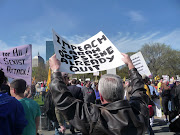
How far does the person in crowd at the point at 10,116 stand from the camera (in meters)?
1.88

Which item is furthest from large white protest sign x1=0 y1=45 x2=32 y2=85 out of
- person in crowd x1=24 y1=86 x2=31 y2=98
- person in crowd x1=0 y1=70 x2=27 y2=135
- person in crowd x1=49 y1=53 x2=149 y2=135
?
person in crowd x1=49 y1=53 x2=149 y2=135

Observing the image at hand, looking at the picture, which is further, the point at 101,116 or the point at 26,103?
the point at 26,103

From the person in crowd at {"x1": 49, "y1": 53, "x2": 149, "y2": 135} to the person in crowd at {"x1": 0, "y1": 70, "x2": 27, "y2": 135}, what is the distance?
54 cm

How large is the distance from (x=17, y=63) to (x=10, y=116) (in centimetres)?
423

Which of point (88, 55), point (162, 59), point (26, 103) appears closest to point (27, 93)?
point (26, 103)

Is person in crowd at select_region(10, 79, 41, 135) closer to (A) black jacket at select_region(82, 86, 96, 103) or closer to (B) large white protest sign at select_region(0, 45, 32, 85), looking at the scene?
(B) large white protest sign at select_region(0, 45, 32, 85)

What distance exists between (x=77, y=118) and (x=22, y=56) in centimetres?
487

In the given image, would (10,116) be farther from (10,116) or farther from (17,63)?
(17,63)

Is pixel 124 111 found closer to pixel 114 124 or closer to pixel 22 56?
pixel 114 124

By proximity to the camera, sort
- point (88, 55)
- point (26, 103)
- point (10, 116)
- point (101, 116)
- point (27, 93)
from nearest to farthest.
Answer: point (101, 116) < point (10, 116) < point (88, 55) < point (26, 103) < point (27, 93)

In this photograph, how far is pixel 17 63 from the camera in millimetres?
5832

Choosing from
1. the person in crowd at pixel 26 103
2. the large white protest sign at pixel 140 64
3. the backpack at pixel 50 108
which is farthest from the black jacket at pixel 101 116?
the backpack at pixel 50 108

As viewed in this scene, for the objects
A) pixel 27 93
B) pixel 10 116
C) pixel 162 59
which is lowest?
pixel 10 116

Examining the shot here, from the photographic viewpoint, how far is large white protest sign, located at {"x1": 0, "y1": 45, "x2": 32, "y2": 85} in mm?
5668
